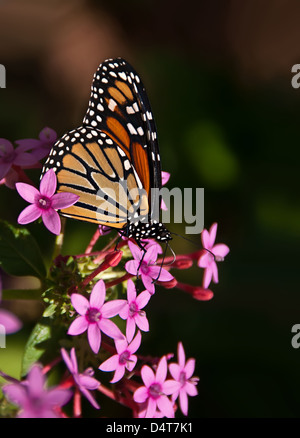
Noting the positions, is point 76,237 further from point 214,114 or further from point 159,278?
point 214,114

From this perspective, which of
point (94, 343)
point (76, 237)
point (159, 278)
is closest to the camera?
point (94, 343)

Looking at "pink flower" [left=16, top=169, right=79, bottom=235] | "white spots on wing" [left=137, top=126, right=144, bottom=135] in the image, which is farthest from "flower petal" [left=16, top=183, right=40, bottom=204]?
"white spots on wing" [left=137, top=126, right=144, bottom=135]

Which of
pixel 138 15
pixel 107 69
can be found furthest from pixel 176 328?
pixel 138 15

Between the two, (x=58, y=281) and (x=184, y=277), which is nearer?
(x=58, y=281)

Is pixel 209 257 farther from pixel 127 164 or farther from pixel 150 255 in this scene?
pixel 127 164

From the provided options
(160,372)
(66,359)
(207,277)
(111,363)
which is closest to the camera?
(66,359)

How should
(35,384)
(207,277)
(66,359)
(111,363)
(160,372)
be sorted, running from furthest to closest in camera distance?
1. (207,277)
2. (160,372)
3. (111,363)
4. (66,359)
5. (35,384)

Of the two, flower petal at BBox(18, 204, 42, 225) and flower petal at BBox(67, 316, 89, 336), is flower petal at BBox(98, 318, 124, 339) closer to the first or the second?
flower petal at BBox(67, 316, 89, 336)

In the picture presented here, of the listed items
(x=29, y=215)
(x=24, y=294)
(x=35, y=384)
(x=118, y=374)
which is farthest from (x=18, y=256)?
(x=35, y=384)
